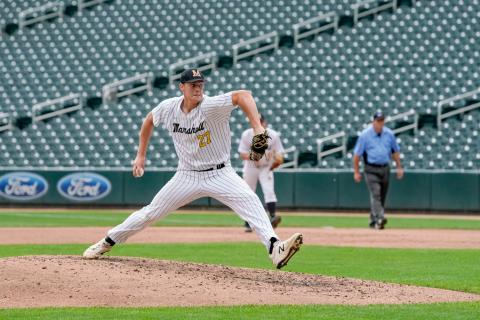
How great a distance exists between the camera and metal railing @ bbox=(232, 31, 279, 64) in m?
29.0

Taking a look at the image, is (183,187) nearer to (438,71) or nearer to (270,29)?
(438,71)

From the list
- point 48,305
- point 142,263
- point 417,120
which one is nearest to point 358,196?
point 417,120

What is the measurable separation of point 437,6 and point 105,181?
10466 mm

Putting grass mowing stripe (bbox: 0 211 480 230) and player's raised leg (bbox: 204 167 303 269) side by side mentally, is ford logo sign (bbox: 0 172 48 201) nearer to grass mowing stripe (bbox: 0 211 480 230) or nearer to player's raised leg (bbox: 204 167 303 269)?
grass mowing stripe (bbox: 0 211 480 230)

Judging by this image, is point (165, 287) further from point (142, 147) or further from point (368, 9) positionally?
point (368, 9)

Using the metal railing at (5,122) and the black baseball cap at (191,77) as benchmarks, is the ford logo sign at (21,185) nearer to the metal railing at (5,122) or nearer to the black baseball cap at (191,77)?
the metal railing at (5,122)

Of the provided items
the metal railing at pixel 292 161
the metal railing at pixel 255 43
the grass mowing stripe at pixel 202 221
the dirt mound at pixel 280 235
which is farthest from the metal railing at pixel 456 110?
the dirt mound at pixel 280 235

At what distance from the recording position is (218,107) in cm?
862

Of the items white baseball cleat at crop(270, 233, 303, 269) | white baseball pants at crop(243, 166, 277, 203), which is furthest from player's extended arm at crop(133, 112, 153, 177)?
white baseball pants at crop(243, 166, 277, 203)

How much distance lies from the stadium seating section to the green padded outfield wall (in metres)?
1.28

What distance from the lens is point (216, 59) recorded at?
96.7 ft

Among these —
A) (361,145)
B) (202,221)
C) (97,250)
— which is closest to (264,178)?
(361,145)

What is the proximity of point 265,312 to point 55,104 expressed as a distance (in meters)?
22.7

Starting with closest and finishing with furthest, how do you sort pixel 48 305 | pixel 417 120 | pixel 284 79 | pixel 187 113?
pixel 48 305 → pixel 187 113 → pixel 417 120 → pixel 284 79
